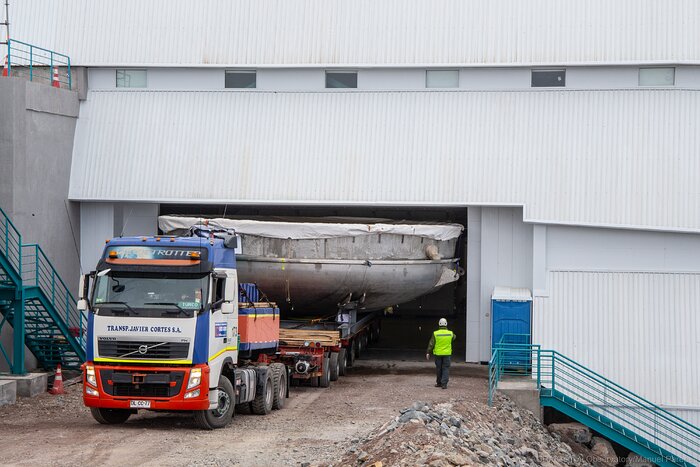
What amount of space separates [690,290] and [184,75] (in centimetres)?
1592

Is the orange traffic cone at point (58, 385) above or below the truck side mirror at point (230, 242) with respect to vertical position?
below

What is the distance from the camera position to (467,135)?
30.5 m

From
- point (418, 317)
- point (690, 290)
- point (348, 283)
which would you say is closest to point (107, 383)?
point (348, 283)

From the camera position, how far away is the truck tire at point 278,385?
73.3 feet

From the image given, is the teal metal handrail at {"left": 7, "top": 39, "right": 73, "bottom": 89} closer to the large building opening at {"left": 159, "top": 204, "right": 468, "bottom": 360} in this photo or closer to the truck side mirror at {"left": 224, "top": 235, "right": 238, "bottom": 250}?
the large building opening at {"left": 159, "top": 204, "right": 468, "bottom": 360}

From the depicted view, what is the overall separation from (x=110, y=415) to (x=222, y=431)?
2.28 m

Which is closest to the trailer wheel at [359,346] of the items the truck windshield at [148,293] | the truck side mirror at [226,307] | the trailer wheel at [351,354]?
the trailer wheel at [351,354]

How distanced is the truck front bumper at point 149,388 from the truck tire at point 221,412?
1.78ft

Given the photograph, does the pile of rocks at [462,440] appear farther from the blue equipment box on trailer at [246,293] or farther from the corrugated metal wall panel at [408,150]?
the corrugated metal wall panel at [408,150]

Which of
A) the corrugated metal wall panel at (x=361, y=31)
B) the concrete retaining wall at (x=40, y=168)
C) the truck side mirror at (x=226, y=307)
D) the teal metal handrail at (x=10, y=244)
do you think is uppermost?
the corrugated metal wall panel at (x=361, y=31)

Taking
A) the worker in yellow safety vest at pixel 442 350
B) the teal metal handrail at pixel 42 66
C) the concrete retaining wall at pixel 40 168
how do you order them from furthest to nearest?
the teal metal handrail at pixel 42 66 → the concrete retaining wall at pixel 40 168 → the worker in yellow safety vest at pixel 442 350

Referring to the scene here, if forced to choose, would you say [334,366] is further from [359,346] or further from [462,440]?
[462,440]

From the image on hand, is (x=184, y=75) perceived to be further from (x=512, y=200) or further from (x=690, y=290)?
(x=690, y=290)

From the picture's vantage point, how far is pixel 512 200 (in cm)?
2964
